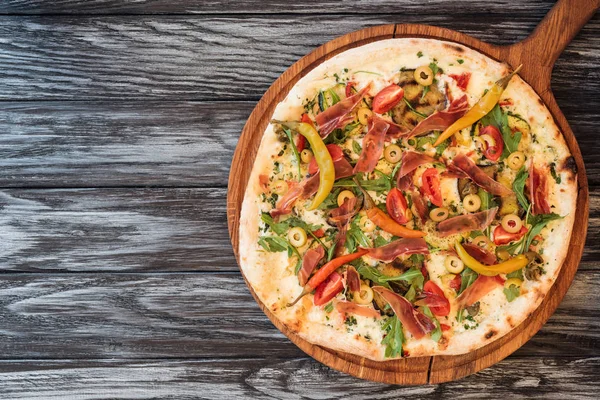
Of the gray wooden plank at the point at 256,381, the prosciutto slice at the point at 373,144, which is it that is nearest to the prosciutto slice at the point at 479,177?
the prosciutto slice at the point at 373,144

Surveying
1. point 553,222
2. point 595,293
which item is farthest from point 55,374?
point 595,293

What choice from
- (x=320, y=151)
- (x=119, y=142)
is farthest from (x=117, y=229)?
(x=320, y=151)

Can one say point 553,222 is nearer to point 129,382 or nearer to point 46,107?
point 129,382

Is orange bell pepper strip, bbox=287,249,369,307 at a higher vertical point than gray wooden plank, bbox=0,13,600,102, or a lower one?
lower

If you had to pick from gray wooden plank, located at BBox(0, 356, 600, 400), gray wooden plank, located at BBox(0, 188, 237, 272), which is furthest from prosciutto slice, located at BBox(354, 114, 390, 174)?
gray wooden plank, located at BBox(0, 356, 600, 400)

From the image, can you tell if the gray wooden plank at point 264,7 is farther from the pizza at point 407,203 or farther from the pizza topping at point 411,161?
the pizza topping at point 411,161

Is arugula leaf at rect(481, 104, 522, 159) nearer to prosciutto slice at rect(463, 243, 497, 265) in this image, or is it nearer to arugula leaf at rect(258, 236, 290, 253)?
prosciutto slice at rect(463, 243, 497, 265)

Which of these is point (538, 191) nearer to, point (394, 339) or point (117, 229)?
point (394, 339)
